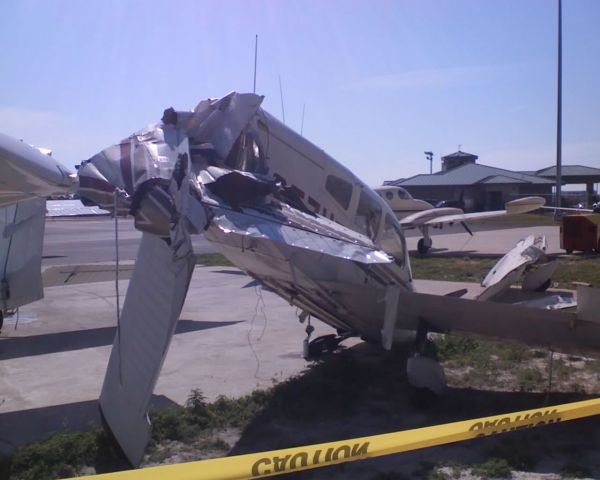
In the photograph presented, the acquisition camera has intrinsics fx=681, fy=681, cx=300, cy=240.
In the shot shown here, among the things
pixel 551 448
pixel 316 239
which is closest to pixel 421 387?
pixel 551 448

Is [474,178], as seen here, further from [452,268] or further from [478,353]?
[478,353]

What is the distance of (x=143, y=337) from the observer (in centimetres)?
506

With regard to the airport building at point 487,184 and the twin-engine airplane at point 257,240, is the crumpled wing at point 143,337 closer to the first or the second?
the twin-engine airplane at point 257,240

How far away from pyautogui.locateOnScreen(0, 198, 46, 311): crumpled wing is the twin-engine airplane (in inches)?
209

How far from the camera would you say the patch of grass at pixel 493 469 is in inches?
233

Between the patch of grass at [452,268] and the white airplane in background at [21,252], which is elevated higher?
the white airplane in background at [21,252]

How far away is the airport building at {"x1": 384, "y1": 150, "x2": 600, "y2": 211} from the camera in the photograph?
232 feet

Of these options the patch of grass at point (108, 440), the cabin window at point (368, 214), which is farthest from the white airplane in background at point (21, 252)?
the cabin window at point (368, 214)

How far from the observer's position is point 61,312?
1485 cm

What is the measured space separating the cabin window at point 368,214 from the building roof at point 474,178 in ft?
212

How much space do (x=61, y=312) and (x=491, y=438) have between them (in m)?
10.7

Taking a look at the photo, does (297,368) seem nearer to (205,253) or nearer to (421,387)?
(421,387)

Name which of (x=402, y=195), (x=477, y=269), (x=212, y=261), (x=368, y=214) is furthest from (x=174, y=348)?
(x=402, y=195)

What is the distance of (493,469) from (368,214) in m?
3.57
